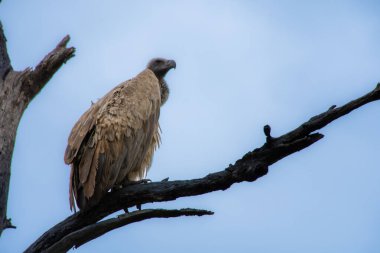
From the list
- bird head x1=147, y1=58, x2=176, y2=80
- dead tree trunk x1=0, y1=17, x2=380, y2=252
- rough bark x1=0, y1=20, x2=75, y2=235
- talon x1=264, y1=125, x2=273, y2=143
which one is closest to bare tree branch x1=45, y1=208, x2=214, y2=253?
dead tree trunk x1=0, y1=17, x2=380, y2=252

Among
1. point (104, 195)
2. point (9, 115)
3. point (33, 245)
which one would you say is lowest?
point (33, 245)

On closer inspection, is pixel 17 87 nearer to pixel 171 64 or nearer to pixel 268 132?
pixel 171 64

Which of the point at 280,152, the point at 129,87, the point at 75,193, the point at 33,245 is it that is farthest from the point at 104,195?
the point at 280,152

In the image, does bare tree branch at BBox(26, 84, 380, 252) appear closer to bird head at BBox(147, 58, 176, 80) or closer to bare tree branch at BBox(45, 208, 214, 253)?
bare tree branch at BBox(45, 208, 214, 253)

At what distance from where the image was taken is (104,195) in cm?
713

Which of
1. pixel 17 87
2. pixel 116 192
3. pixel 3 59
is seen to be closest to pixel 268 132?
pixel 116 192

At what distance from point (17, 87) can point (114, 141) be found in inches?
51.6

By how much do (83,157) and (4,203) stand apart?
0.99 meters

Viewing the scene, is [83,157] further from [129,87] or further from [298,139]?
[298,139]

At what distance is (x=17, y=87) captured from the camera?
7.39 metres

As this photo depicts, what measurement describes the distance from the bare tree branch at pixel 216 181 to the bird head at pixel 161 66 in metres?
3.28

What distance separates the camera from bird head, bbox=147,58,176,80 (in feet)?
32.7

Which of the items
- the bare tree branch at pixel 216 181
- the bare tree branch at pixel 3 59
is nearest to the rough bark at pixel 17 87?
the bare tree branch at pixel 3 59

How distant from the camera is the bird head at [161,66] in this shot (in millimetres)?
9953
